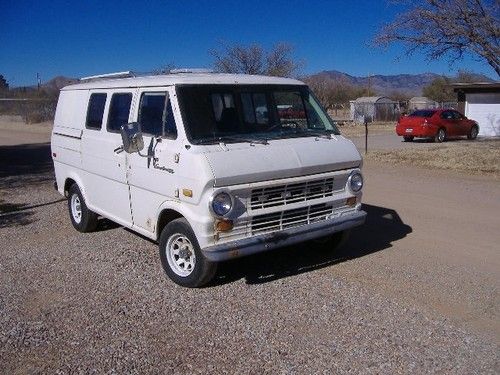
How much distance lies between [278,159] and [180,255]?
147 cm

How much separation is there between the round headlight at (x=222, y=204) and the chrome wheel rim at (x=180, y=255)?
639 millimetres

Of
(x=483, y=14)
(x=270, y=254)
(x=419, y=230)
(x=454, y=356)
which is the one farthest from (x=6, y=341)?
(x=483, y=14)

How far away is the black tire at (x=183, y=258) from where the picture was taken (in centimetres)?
536

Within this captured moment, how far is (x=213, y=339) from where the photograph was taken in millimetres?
4477

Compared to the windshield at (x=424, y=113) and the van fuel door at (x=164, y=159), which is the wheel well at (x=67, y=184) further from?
the windshield at (x=424, y=113)

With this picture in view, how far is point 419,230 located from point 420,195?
2978 mm

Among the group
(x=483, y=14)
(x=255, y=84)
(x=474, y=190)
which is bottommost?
(x=474, y=190)

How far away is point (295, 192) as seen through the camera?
559cm

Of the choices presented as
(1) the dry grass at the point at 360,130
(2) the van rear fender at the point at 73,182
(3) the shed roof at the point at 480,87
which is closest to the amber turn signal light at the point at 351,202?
(2) the van rear fender at the point at 73,182

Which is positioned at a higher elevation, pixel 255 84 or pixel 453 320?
pixel 255 84

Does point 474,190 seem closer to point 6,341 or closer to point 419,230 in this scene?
point 419,230

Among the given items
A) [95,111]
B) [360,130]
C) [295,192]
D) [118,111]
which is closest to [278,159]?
[295,192]

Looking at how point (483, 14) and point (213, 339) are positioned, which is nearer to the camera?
point (213, 339)

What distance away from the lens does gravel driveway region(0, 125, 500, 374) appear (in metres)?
4.12
